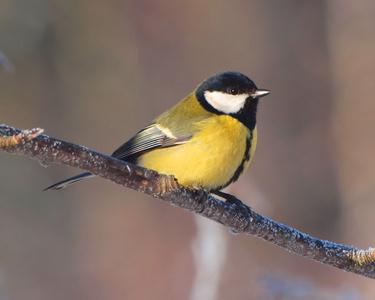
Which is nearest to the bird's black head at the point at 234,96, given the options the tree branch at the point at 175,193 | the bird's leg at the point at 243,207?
the bird's leg at the point at 243,207

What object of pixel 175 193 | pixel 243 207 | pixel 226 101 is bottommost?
pixel 175 193

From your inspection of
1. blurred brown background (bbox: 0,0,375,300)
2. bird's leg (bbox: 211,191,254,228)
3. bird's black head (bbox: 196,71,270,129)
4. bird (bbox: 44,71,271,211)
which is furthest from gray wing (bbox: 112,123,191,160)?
blurred brown background (bbox: 0,0,375,300)

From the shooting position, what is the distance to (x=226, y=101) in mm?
3223

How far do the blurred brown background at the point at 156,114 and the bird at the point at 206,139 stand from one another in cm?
233

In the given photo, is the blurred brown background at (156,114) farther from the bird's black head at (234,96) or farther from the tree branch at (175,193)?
the tree branch at (175,193)

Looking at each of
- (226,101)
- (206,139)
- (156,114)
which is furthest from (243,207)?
(156,114)

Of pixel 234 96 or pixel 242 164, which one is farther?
pixel 234 96

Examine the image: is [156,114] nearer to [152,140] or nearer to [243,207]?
[152,140]

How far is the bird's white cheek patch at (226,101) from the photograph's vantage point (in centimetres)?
316

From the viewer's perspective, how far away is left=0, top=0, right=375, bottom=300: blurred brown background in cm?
554

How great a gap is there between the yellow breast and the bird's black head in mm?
103

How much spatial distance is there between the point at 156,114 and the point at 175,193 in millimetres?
4018

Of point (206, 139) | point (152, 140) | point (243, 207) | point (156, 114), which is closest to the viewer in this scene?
point (243, 207)

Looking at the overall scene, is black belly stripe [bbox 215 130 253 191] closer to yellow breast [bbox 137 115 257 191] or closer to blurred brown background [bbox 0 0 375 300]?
yellow breast [bbox 137 115 257 191]
